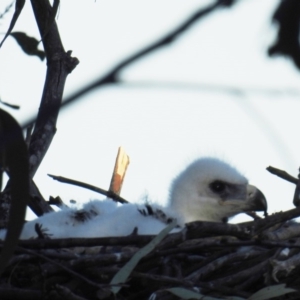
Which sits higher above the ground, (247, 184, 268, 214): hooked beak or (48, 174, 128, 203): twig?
(247, 184, 268, 214): hooked beak

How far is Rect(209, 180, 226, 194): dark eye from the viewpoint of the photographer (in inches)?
154

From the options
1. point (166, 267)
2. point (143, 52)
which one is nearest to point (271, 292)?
Result: point (166, 267)

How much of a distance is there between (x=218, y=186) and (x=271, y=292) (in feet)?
5.84

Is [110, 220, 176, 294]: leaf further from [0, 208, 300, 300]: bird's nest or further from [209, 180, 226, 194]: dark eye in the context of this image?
[209, 180, 226, 194]: dark eye

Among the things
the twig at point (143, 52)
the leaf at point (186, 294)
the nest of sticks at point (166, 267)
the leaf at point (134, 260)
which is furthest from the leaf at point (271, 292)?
the twig at point (143, 52)

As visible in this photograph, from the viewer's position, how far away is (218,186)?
3918 millimetres

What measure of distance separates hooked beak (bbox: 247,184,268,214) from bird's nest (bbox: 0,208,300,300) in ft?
3.91

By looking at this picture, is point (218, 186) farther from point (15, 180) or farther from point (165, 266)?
point (15, 180)

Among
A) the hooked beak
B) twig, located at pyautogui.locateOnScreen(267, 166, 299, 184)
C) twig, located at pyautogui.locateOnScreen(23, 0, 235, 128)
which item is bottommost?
twig, located at pyautogui.locateOnScreen(23, 0, 235, 128)

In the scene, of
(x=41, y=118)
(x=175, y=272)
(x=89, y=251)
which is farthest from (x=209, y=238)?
(x=41, y=118)

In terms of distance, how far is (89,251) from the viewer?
2.52 m

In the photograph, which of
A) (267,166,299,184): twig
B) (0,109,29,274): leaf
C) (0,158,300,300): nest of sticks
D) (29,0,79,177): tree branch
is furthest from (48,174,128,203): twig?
(0,109,29,274): leaf

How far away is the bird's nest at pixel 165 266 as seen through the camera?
2090mm

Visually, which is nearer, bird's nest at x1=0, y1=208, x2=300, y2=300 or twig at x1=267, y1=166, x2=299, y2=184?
bird's nest at x1=0, y1=208, x2=300, y2=300
